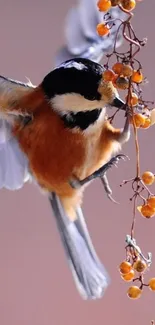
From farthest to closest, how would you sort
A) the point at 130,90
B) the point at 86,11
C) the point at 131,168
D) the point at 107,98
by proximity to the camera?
1. the point at 131,168
2. the point at 86,11
3. the point at 107,98
4. the point at 130,90

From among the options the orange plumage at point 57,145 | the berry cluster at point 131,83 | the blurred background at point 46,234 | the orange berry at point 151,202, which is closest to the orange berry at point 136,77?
the berry cluster at point 131,83

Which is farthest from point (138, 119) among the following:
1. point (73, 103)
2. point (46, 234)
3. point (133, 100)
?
point (46, 234)

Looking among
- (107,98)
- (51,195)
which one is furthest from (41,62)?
(107,98)

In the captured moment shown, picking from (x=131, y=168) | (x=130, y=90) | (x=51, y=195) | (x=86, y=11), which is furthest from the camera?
(x=131, y=168)

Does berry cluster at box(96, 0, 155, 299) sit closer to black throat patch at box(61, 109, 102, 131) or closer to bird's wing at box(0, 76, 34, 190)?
black throat patch at box(61, 109, 102, 131)

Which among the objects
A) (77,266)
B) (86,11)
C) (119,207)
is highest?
(86,11)

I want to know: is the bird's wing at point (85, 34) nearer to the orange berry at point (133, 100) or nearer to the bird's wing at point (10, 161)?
the bird's wing at point (10, 161)

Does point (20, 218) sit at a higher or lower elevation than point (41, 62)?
lower

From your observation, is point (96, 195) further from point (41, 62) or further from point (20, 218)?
point (41, 62)
